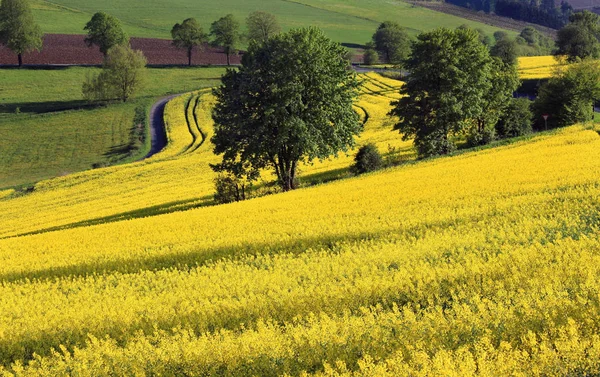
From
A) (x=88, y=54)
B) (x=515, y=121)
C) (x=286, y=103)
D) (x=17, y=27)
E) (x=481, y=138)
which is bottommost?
(x=481, y=138)

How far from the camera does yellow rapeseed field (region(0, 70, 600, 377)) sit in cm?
958

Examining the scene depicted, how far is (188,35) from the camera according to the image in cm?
12800

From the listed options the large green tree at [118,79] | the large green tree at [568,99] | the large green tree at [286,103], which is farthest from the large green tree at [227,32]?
the large green tree at [286,103]

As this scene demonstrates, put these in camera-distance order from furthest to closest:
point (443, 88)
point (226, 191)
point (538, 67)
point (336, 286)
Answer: point (538, 67) → point (443, 88) → point (226, 191) → point (336, 286)

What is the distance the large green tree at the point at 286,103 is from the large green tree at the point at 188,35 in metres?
93.1

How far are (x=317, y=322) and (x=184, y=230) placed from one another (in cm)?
1349

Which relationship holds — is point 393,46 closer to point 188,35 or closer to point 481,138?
point 188,35

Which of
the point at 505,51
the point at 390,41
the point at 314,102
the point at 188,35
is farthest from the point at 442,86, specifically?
the point at 390,41

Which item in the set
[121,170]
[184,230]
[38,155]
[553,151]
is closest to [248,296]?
[184,230]

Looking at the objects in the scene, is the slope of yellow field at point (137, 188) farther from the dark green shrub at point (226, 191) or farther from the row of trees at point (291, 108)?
the row of trees at point (291, 108)

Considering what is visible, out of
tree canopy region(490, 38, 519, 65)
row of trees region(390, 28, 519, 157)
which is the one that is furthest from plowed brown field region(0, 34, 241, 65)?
row of trees region(390, 28, 519, 157)

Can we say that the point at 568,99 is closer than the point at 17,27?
Yes

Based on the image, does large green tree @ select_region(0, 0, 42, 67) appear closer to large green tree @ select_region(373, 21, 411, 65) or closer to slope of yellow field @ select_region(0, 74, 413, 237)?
slope of yellow field @ select_region(0, 74, 413, 237)

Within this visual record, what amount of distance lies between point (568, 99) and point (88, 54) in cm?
10094
